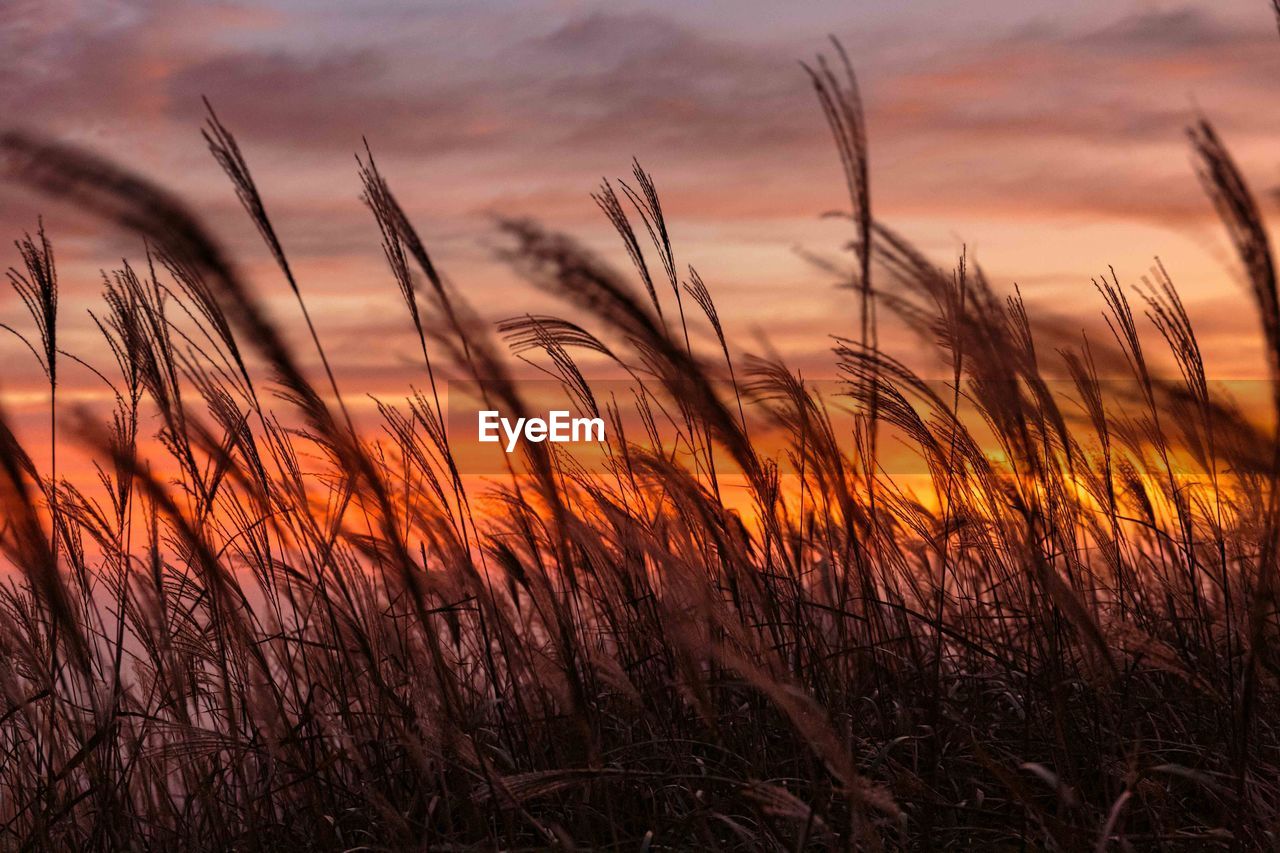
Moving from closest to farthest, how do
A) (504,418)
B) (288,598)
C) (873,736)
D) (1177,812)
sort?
1. (504,418)
2. (1177,812)
3. (873,736)
4. (288,598)

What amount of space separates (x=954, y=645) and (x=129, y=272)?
2.24 meters

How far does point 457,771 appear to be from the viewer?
2336 mm

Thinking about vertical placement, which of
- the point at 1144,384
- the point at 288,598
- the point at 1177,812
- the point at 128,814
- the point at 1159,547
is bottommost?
the point at 1177,812

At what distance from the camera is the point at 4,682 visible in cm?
294

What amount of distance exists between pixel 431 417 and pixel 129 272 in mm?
751

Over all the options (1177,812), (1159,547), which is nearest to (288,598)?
(1177,812)

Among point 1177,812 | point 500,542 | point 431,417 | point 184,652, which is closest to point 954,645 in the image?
point 1177,812

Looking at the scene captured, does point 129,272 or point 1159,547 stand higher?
point 129,272

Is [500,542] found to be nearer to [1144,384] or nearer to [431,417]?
[431,417]

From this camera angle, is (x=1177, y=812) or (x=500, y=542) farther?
(x=500, y=542)

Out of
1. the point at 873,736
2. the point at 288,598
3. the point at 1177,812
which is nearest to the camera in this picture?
the point at 1177,812

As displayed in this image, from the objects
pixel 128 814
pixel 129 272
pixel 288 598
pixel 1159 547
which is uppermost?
pixel 129 272

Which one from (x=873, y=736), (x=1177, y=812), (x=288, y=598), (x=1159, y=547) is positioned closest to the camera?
(x=1177, y=812)

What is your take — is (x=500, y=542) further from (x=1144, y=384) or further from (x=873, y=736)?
(x=1144, y=384)
